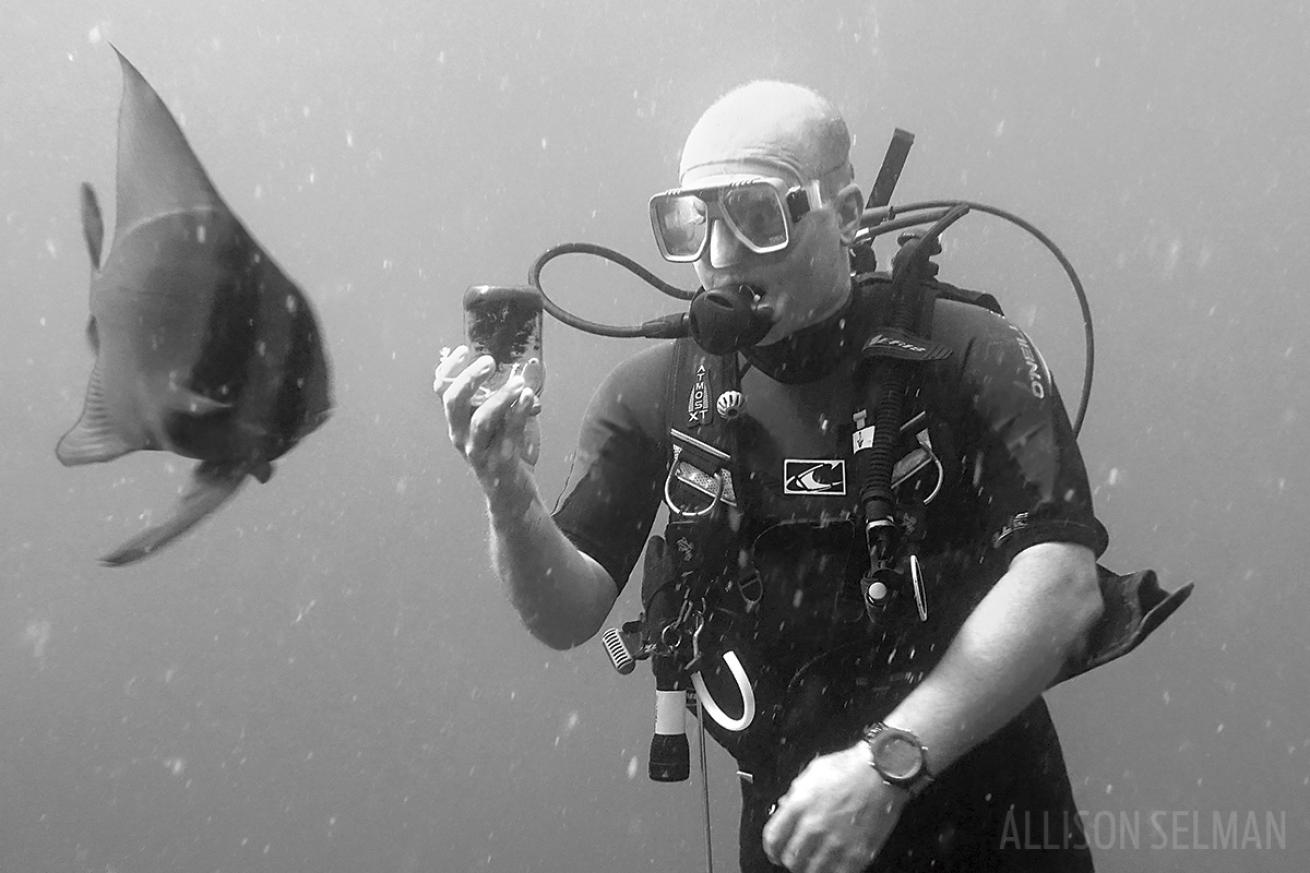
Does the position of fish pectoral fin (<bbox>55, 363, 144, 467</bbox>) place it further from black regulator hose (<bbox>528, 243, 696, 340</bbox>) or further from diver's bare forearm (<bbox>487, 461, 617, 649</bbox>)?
black regulator hose (<bbox>528, 243, 696, 340</bbox>)

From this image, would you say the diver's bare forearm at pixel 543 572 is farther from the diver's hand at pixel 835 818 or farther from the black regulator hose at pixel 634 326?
the diver's hand at pixel 835 818

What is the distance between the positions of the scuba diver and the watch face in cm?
16

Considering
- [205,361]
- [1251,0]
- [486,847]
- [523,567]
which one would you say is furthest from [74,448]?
[1251,0]

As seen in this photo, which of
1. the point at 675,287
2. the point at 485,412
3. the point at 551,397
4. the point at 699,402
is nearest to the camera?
the point at 485,412

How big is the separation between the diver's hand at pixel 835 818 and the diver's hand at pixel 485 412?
630 mm

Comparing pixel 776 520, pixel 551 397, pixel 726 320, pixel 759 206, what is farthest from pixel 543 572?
pixel 551 397

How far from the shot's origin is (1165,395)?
1129 centimetres

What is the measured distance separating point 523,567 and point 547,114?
410 inches

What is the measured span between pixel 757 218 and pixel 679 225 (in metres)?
0.25

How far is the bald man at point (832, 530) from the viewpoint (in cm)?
153

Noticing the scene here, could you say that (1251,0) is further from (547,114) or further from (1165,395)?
(547,114)

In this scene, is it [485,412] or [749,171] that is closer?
[485,412]

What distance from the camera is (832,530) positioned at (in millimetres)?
1793

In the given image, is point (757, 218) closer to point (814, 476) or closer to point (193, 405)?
point (814, 476)
